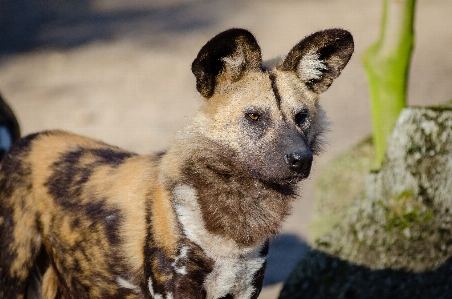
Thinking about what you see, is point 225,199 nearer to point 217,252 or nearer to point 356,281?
point 217,252

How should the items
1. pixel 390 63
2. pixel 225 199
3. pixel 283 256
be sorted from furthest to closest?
1. pixel 283 256
2. pixel 390 63
3. pixel 225 199

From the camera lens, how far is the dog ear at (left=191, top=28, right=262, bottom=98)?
7.88ft

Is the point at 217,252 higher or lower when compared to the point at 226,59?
lower

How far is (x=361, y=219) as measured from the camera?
10.5 feet

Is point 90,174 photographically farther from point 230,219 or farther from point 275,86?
point 275,86

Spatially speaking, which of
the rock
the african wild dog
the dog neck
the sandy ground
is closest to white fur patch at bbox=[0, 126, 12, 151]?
the african wild dog

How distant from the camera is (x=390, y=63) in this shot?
3.95 metres

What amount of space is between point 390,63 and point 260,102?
170 cm

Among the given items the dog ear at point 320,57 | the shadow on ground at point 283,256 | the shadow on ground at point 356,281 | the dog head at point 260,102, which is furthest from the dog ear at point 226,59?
the shadow on ground at point 283,256

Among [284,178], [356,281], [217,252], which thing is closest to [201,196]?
[217,252]

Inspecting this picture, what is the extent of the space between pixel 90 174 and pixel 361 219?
1.32 meters

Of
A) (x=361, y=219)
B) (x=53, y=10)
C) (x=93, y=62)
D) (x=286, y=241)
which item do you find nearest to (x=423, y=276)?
(x=361, y=219)

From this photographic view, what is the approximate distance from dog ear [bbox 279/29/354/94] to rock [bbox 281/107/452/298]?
65 cm

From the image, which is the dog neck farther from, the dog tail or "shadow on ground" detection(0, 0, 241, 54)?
"shadow on ground" detection(0, 0, 241, 54)
